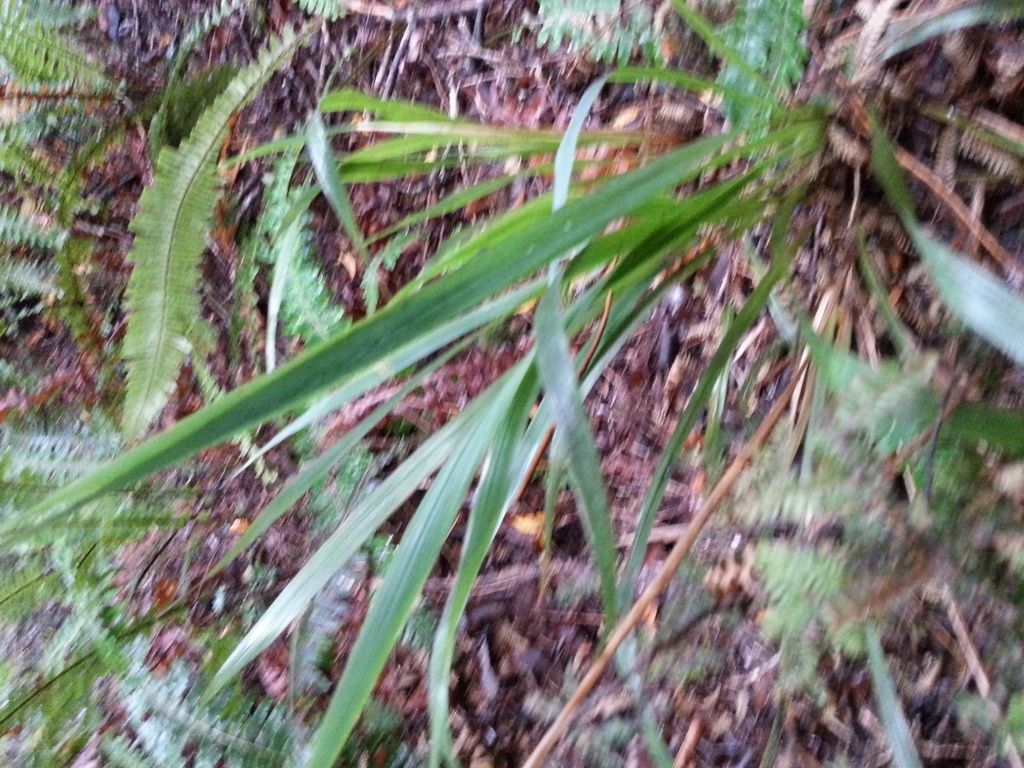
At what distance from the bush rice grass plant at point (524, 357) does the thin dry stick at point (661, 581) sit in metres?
0.05

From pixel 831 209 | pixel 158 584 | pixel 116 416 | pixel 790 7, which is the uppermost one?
pixel 790 7

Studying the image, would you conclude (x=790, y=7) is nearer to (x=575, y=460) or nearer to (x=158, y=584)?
(x=575, y=460)

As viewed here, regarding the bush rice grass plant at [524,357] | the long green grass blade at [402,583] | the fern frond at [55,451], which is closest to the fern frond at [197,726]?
the fern frond at [55,451]

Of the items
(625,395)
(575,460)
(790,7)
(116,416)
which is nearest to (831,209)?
(790,7)

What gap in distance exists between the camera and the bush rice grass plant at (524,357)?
31 centimetres

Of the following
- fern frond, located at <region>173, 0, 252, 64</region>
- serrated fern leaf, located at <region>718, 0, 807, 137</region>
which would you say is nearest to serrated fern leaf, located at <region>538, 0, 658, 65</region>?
serrated fern leaf, located at <region>718, 0, 807, 137</region>

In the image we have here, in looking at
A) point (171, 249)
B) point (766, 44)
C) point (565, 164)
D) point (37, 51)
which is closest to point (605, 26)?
Answer: point (766, 44)

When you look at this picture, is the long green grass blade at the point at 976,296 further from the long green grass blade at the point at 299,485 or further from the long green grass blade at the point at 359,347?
the long green grass blade at the point at 299,485

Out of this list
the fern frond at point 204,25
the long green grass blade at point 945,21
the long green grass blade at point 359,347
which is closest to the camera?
the long green grass blade at point 359,347

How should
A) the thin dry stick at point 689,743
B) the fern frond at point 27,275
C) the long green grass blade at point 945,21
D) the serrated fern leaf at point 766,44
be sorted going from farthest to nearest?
the fern frond at point 27,275
the thin dry stick at point 689,743
the serrated fern leaf at point 766,44
the long green grass blade at point 945,21

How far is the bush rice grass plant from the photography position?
1.03 ft

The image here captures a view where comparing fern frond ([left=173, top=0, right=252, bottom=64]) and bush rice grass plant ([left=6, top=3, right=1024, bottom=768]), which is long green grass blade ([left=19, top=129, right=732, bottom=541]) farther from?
fern frond ([left=173, top=0, right=252, bottom=64])

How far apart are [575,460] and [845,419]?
17cm

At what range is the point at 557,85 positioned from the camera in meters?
0.73
